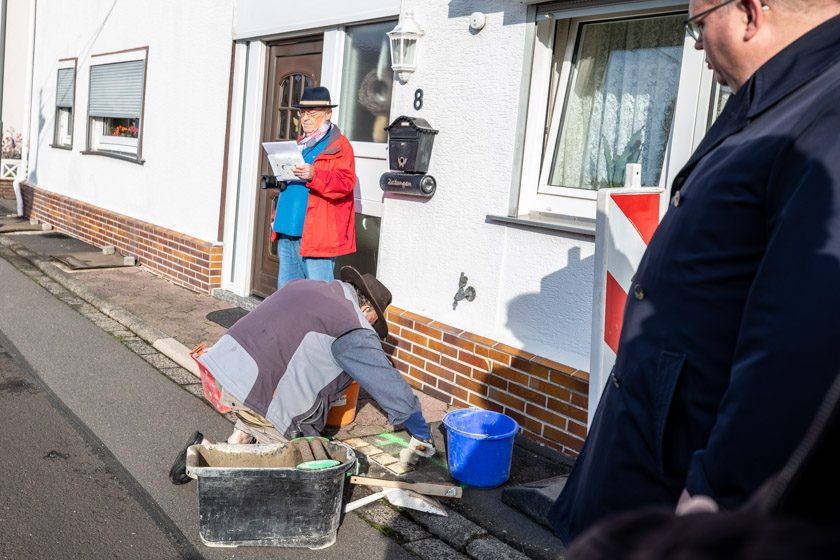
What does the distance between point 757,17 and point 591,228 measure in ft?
10.9

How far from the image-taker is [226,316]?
8.00 metres

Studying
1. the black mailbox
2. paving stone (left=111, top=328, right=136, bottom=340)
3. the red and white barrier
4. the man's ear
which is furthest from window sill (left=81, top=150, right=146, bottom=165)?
the man's ear

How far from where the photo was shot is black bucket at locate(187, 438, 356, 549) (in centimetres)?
359

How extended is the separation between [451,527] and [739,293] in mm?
2716

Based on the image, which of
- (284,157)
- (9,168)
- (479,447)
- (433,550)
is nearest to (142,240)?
(284,157)

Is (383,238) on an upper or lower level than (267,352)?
upper

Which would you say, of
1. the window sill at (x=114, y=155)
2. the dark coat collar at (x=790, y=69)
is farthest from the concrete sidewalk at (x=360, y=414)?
the dark coat collar at (x=790, y=69)

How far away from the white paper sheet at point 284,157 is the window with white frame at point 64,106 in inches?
313

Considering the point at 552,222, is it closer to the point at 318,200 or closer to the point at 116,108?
the point at 318,200

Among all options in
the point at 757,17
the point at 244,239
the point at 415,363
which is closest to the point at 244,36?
the point at 244,239

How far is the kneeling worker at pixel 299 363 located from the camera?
13.8 ft

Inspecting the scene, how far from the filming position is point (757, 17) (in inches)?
63.6

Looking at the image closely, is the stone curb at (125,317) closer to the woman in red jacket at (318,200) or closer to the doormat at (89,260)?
the doormat at (89,260)

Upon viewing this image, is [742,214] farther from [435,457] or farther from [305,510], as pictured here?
[435,457]
